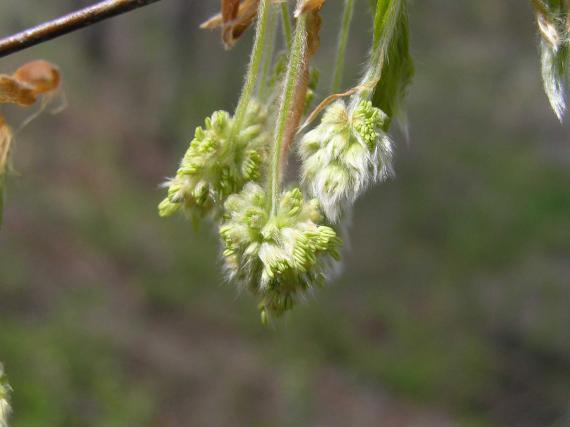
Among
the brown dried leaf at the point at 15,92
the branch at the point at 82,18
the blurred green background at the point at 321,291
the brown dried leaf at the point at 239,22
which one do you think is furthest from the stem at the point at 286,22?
the blurred green background at the point at 321,291

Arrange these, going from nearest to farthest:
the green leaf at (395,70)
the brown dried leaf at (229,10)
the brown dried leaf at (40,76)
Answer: the green leaf at (395,70)
the brown dried leaf at (229,10)
the brown dried leaf at (40,76)

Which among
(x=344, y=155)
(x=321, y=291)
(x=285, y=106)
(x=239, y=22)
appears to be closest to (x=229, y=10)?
(x=239, y=22)

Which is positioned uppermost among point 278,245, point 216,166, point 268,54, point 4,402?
point 268,54

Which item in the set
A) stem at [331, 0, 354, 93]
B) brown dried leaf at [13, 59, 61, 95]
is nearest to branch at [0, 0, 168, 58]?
brown dried leaf at [13, 59, 61, 95]

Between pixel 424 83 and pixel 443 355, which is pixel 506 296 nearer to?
pixel 443 355

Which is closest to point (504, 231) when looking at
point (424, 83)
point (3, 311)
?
point (424, 83)

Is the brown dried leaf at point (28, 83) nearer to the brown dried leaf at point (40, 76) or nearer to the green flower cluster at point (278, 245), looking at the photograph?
the brown dried leaf at point (40, 76)

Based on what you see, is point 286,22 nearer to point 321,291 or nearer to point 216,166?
point 216,166
